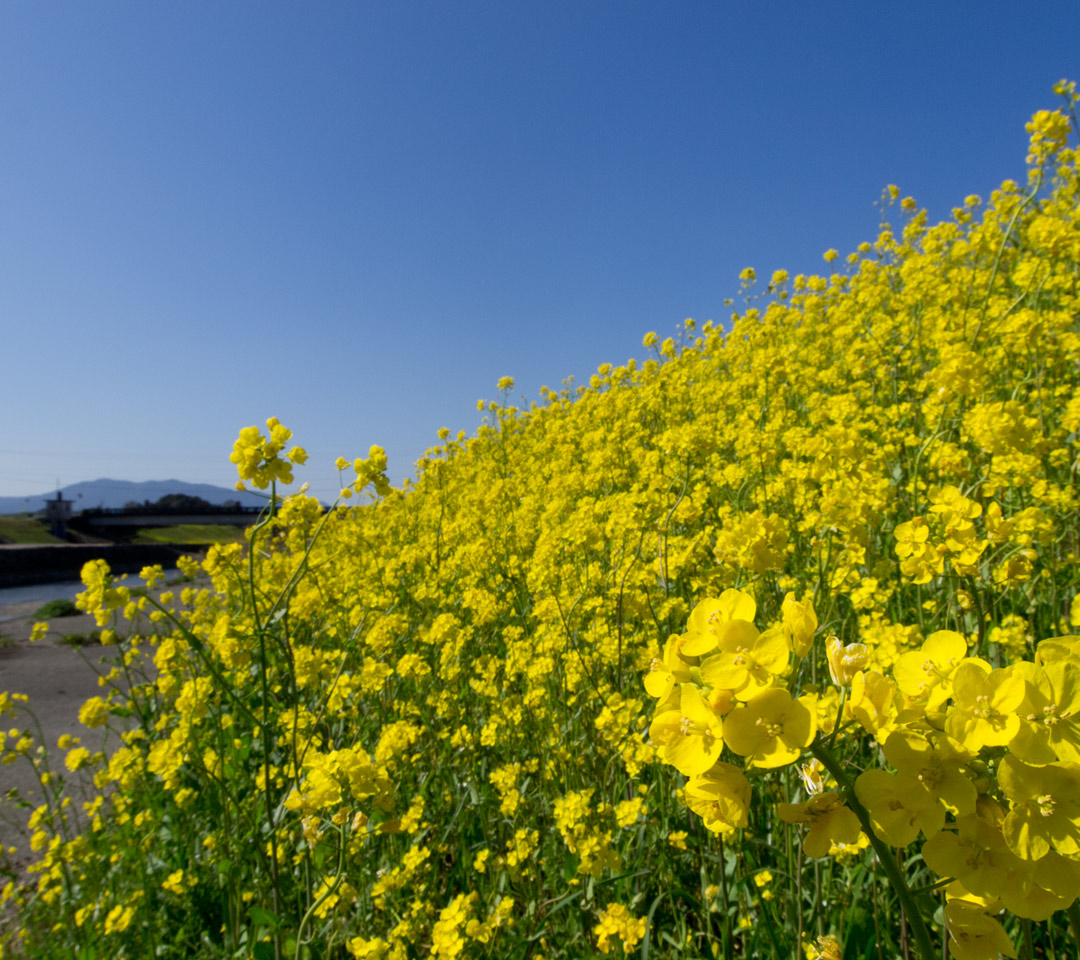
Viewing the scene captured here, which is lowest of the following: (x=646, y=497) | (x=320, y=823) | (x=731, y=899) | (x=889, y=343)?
(x=731, y=899)

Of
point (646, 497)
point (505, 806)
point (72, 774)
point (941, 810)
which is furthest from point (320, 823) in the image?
point (72, 774)

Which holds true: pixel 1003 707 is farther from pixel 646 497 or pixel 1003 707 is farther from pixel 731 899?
pixel 646 497

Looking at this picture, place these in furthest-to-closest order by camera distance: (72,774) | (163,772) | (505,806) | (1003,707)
Answer: (72,774) → (163,772) → (505,806) → (1003,707)

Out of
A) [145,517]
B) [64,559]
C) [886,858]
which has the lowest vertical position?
[64,559]

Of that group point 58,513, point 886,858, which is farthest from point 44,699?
point 58,513

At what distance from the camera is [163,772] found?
2.46 m

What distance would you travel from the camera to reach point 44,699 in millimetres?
5039

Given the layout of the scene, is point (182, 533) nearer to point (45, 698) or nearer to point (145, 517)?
point (145, 517)

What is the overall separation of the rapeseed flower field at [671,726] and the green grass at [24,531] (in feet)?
77.9

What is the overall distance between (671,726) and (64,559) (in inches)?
946

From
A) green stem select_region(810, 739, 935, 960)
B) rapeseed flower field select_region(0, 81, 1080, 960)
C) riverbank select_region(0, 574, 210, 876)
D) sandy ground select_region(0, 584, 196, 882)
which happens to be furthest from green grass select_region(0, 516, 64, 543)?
green stem select_region(810, 739, 935, 960)

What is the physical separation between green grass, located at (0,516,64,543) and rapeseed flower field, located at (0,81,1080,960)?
77.9 ft

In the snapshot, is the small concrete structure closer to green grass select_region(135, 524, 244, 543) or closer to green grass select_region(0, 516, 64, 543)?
green grass select_region(0, 516, 64, 543)

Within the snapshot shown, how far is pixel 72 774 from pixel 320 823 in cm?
362
